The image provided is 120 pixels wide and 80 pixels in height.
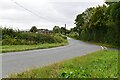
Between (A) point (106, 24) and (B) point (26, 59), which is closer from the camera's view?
(B) point (26, 59)

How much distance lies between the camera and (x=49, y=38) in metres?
58.6

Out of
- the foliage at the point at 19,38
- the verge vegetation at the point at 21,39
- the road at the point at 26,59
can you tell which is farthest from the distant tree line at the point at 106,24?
the road at the point at 26,59

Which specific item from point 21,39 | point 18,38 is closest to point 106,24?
point 21,39

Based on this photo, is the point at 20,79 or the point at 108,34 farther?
the point at 108,34

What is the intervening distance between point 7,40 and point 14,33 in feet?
18.6

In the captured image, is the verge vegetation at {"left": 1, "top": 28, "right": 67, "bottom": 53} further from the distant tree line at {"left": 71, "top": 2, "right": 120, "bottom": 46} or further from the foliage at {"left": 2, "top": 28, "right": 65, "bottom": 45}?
the distant tree line at {"left": 71, "top": 2, "right": 120, "bottom": 46}

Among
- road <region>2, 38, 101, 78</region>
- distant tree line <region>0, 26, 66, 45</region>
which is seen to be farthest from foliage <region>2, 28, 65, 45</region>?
road <region>2, 38, 101, 78</region>

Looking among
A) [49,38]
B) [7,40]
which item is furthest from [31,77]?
[49,38]

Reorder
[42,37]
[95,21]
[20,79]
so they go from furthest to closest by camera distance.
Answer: [95,21]
[42,37]
[20,79]

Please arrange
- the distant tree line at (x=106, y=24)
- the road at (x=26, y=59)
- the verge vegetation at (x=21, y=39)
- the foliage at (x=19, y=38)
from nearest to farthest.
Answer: the road at (x=26, y=59) → the distant tree line at (x=106, y=24) → the verge vegetation at (x=21, y=39) → the foliage at (x=19, y=38)

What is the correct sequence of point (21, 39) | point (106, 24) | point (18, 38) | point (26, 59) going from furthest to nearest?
point (106, 24), point (18, 38), point (21, 39), point (26, 59)

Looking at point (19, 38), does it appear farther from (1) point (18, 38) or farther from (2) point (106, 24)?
(2) point (106, 24)

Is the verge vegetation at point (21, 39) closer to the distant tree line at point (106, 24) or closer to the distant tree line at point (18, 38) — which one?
the distant tree line at point (18, 38)

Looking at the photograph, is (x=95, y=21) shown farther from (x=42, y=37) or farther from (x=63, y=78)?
(x=63, y=78)
